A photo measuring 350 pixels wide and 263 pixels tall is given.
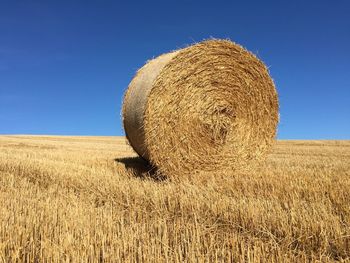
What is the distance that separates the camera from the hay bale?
7.63 metres

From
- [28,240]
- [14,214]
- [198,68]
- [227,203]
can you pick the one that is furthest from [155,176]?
[28,240]

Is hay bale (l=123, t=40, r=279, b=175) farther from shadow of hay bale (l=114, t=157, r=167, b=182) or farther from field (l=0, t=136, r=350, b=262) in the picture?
field (l=0, t=136, r=350, b=262)

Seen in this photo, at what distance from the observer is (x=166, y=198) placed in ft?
18.5

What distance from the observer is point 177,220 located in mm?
4660

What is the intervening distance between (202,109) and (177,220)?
380 cm

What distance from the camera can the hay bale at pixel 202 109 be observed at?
300 inches

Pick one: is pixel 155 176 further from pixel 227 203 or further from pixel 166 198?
pixel 227 203

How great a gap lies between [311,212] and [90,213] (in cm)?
246

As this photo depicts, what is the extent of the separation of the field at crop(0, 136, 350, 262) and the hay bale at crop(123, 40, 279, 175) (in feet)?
2.33

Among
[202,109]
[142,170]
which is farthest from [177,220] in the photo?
[142,170]

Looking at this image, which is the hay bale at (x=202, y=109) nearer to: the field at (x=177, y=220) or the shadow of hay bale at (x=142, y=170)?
the shadow of hay bale at (x=142, y=170)

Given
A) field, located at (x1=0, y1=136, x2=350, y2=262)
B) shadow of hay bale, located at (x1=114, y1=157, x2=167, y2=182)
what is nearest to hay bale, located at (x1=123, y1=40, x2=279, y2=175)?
shadow of hay bale, located at (x1=114, y1=157, x2=167, y2=182)

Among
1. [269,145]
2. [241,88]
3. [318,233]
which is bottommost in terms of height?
[318,233]

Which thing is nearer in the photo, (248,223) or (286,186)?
(248,223)
